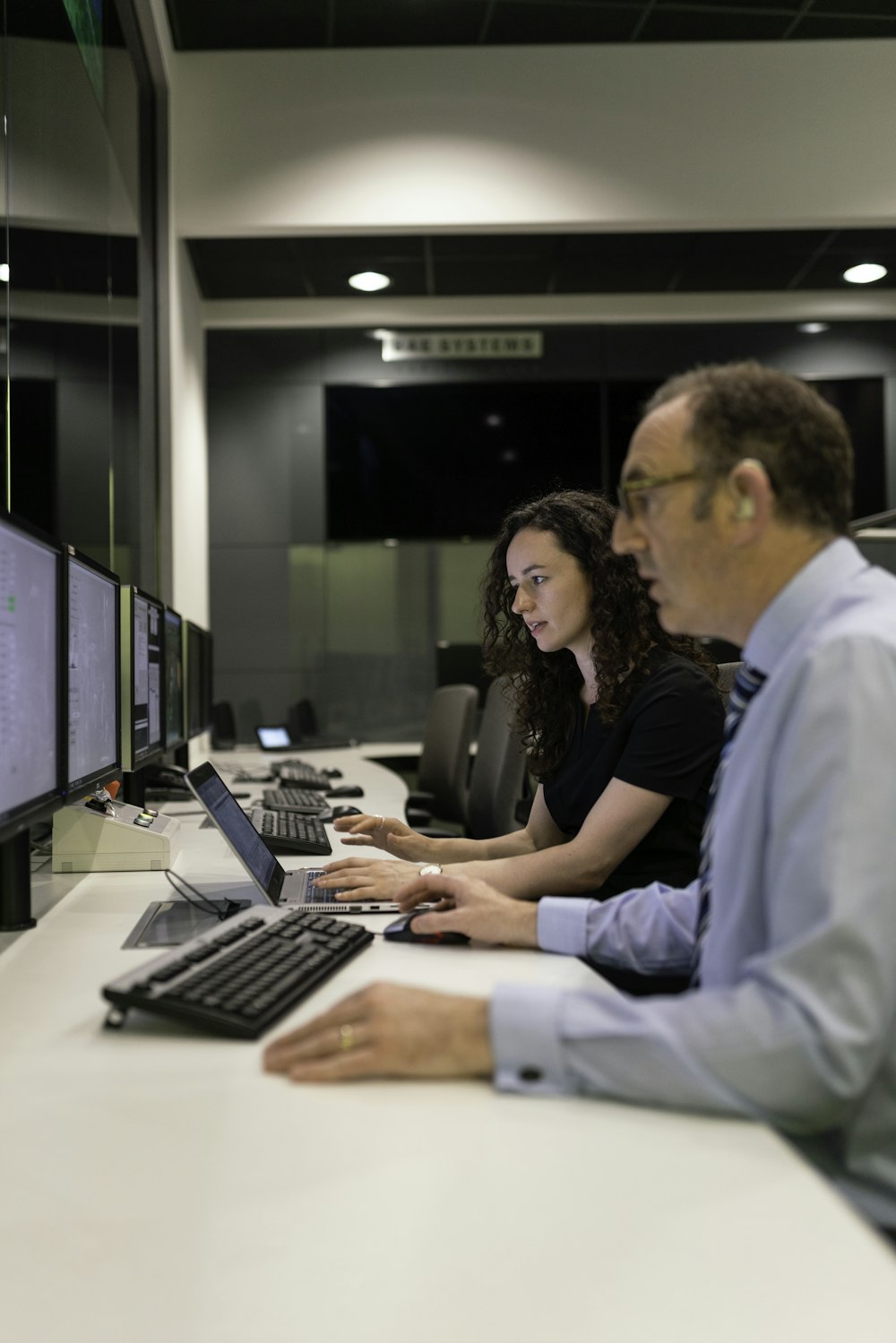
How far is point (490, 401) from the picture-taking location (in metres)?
6.20

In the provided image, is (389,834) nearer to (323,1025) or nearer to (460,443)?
(323,1025)

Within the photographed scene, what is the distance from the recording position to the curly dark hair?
1.88 m

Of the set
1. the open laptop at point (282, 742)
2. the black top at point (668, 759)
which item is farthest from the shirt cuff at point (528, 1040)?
the open laptop at point (282, 742)

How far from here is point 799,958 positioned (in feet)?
2.48

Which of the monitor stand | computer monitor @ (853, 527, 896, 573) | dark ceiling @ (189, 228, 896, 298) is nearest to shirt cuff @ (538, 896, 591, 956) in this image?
the monitor stand

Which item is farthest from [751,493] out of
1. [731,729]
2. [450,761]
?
[450,761]

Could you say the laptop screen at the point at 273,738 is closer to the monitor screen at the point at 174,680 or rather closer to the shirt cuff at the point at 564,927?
the monitor screen at the point at 174,680

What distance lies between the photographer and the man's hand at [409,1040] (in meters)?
0.86

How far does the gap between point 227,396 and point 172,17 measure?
2.14m

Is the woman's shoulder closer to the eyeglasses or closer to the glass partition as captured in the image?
the eyeglasses

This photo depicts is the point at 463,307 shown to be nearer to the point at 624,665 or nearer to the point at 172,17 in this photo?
the point at 172,17

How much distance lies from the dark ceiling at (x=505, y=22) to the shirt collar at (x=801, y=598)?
4.05 metres

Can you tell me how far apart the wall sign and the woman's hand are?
181 inches

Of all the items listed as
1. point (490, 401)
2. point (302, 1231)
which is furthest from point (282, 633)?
point (302, 1231)
